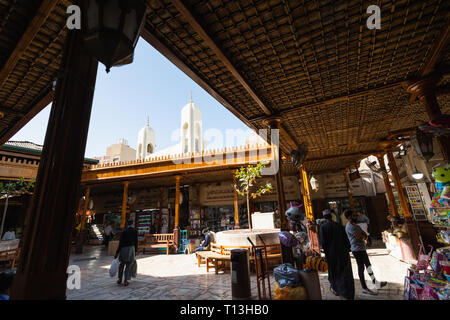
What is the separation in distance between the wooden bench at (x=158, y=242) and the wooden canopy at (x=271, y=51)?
7.76 meters

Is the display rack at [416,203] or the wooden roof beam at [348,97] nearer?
the wooden roof beam at [348,97]

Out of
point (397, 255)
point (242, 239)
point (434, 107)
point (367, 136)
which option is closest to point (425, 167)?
point (367, 136)

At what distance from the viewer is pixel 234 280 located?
4309 millimetres

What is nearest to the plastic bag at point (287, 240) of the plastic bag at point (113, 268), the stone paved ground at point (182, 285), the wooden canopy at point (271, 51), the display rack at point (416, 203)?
the stone paved ground at point (182, 285)

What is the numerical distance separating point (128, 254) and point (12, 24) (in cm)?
528

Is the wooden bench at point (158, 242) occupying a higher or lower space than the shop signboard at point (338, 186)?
lower

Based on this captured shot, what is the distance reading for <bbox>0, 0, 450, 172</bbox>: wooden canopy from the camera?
3066 mm

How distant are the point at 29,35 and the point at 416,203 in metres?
14.9

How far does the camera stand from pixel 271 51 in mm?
3812

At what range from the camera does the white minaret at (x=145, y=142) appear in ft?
113

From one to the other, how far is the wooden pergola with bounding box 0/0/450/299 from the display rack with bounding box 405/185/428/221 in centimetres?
708

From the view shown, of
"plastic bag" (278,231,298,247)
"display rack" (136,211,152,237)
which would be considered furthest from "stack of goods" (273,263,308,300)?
"display rack" (136,211,152,237)

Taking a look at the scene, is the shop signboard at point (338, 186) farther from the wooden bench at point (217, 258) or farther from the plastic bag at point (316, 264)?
the wooden bench at point (217, 258)

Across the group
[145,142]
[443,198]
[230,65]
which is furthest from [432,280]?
[145,142]
